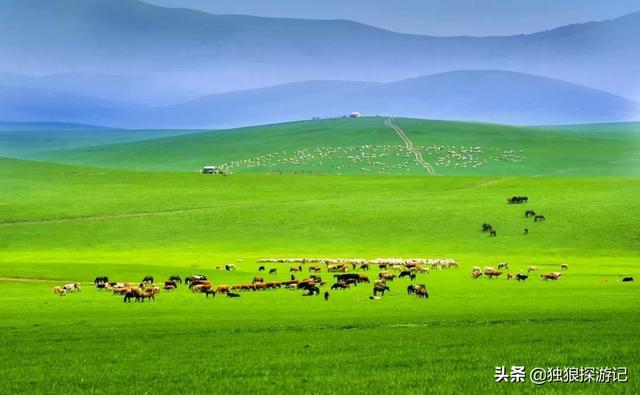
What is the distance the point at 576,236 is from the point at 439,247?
1220cm

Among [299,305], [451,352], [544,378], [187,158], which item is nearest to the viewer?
[544,378]

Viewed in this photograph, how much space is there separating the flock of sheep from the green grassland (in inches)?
349

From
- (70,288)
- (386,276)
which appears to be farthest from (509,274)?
(70,288)

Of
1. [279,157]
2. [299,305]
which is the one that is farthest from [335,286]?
[279,157]

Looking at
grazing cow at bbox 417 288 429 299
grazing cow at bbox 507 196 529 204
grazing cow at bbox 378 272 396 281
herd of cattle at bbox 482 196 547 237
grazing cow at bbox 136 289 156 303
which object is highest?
grazing cow at bbox 507 196 529 204

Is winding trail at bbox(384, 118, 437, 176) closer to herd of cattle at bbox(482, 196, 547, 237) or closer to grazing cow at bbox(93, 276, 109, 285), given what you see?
herd of cattle at bbox(482, 196, 547, 237)

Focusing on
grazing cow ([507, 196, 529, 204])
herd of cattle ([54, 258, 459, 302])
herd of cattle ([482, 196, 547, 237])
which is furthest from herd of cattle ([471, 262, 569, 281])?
grazing cow ([507, 196, 529, 204])

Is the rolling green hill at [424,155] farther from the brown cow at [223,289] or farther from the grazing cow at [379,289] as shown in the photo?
the brown cow at [223,289]

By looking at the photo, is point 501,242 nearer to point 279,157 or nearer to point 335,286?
point 335,286

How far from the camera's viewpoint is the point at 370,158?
163 metres

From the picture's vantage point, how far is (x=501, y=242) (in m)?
73.6

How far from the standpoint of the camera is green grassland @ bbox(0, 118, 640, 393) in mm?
19906

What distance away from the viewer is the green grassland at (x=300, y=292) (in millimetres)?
19906

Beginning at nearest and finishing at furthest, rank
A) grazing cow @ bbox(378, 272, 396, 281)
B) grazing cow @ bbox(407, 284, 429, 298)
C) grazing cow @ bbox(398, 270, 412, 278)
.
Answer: grazing cow @ bbox(407, 284, 429, 298) → grazing cow @ bbox(378, 272, 396, 281) → grazing cow @ bbox(398, 270, 412, 278)
